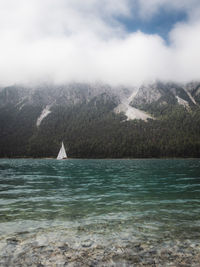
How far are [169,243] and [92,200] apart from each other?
35.4 ft

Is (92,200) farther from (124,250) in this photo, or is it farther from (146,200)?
(124,250)

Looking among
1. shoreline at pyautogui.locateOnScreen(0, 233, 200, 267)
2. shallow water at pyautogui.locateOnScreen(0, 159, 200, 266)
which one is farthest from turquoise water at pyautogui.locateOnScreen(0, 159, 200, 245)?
shoreline at pyautogui.locateOnScreen(0, 233, 200, 267)

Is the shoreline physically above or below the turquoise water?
above

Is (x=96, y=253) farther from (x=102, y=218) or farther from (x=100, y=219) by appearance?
(x=102, y=218)

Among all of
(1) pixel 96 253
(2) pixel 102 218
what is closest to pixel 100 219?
(2) pixel 102 218

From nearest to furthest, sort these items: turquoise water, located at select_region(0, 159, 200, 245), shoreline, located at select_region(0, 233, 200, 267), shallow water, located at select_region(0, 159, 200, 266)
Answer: shoreline, located at select_region(0, 233, 200, 267)
shallow water, located at select_region(0, 159, 200, 266)
turquoise water, located at select_region(0, 159, 200, 245)

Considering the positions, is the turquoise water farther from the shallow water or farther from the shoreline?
the shoreline

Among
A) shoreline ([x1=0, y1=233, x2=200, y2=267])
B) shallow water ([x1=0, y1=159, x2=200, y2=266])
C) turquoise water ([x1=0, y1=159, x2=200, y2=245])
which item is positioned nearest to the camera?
shoreline ([x1=0, y1=233, x2=200, y2=267])

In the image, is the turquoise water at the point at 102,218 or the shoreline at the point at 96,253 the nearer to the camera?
the shoreline at the point at 96,253

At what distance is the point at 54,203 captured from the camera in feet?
58.9

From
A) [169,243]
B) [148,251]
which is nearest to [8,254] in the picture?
[148,251]

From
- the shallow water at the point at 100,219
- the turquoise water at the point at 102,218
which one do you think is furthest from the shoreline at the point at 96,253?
the turquoise water at the point at 102,218

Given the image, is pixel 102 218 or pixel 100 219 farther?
pixel 102 218

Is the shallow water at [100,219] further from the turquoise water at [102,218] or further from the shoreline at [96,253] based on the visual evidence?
the shoreline at [96,253]
